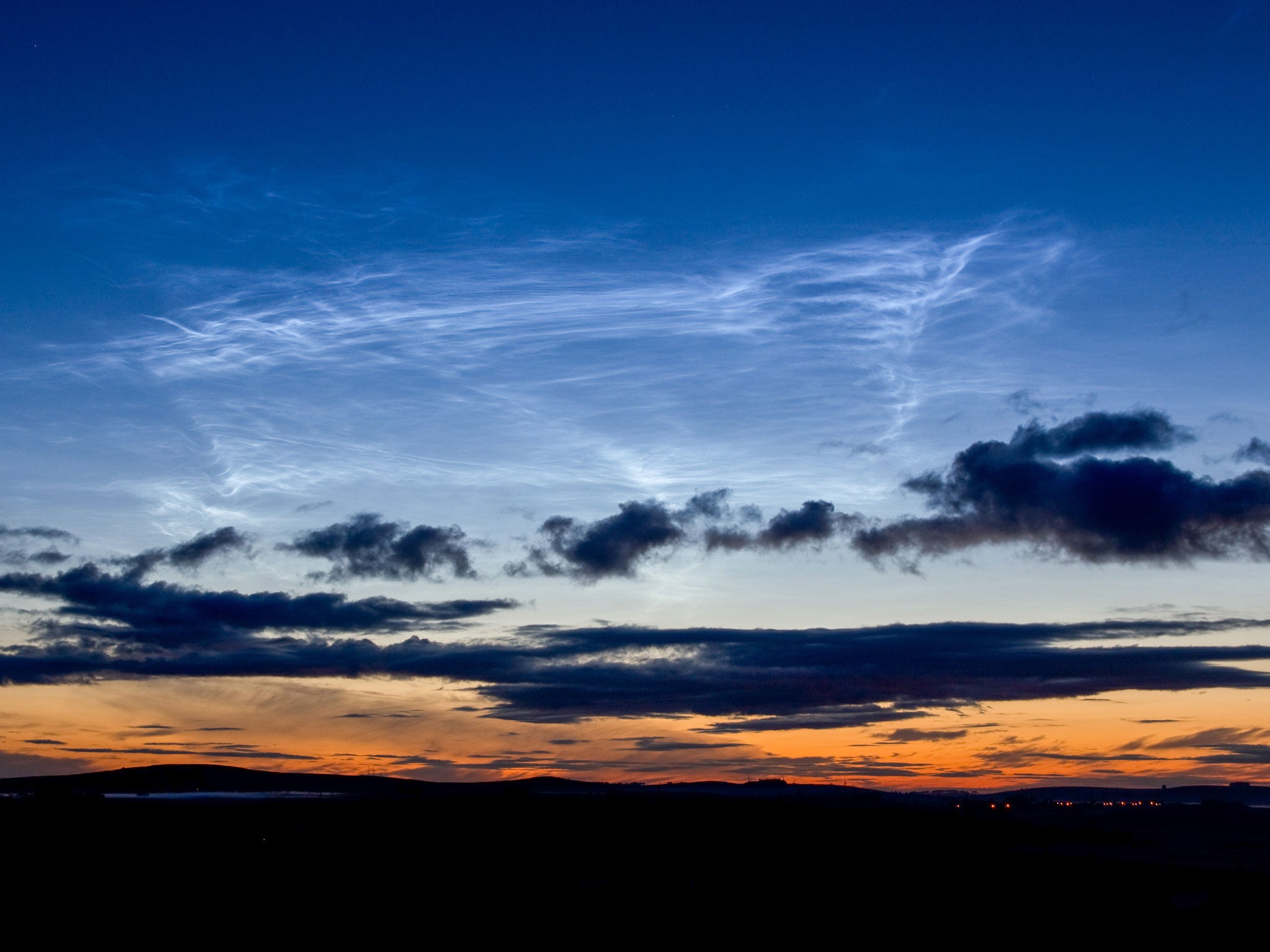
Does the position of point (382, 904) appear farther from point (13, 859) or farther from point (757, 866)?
point (13, 859)

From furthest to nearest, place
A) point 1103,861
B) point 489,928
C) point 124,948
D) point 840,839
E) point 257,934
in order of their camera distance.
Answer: point 840,839 < point 1103,861 < point 489,928 < point 257,934 < point 124,948

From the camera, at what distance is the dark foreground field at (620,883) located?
263ft

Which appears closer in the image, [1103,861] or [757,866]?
[757,866]

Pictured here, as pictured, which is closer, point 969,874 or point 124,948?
point 124,948

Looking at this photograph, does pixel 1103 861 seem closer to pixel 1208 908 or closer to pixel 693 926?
pixel 1208 908

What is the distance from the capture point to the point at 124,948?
218 feet

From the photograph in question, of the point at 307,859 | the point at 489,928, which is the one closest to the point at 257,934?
the point at 489,928

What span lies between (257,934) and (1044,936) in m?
50.5

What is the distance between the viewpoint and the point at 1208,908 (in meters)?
91.6

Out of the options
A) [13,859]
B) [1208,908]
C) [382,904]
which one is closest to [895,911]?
[1208,908]

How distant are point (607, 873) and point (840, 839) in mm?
67654

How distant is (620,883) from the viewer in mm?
105062

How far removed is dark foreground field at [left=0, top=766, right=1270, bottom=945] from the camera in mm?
80062

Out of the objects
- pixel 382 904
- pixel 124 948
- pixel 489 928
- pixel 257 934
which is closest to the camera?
pixel 124 948
